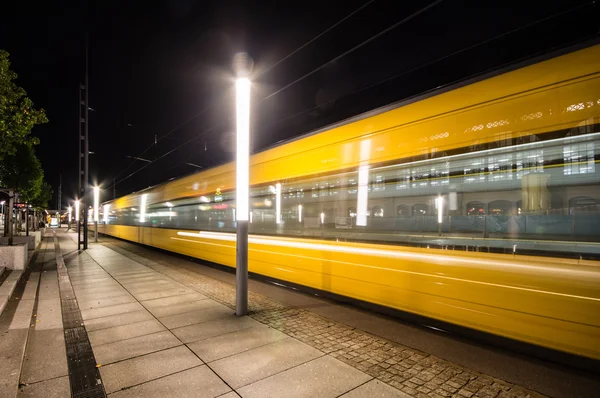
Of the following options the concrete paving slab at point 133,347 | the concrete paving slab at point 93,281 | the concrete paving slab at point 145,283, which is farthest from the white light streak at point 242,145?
the concrete paving slab at point 93,281

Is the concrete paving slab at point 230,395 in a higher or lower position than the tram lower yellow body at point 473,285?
lower

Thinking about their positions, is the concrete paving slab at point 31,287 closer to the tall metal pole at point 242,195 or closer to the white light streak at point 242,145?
the tall metal pole at point 242,195

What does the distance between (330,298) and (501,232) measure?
3255 mm

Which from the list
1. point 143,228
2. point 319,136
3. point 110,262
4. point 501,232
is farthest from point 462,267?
point 143,228

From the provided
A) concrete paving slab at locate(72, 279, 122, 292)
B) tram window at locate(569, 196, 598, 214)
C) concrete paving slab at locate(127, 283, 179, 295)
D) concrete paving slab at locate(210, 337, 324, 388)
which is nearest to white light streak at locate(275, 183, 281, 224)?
concrete paving slab at locate(127, 283, 179, 295)

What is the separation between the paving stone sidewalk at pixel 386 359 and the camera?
2.95 meters

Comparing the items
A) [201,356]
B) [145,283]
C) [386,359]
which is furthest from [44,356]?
[145,283]

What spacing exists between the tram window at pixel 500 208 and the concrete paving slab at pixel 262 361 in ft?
8.51

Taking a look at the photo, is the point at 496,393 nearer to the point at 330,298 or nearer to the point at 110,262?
the point at 330,298

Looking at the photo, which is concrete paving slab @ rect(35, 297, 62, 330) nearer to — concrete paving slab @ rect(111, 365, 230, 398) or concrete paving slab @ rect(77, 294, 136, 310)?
concrete paving slab @ rect(77, 294, 136, 310)

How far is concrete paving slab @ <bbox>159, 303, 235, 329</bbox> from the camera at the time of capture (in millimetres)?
4703

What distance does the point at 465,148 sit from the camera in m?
3.98

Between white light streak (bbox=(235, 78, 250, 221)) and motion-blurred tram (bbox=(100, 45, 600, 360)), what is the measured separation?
1449mm

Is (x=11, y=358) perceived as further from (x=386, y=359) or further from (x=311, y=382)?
(x=386, y=359)
